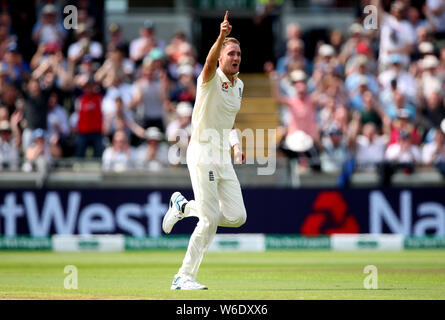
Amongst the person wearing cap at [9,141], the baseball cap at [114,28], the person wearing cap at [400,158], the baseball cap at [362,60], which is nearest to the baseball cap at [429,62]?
the baseball cap at [362,60]

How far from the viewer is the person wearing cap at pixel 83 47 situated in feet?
60.0

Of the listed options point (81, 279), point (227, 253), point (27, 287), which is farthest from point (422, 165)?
point (27, 287)

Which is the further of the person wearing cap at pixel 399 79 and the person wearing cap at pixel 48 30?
the person wearing cap at pixel 48 30

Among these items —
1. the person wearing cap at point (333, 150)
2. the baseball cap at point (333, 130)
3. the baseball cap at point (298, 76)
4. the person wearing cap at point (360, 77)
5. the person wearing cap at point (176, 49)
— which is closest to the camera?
the person wearing cap at point (333, 150)

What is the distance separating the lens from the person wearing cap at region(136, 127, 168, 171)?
53.9ft

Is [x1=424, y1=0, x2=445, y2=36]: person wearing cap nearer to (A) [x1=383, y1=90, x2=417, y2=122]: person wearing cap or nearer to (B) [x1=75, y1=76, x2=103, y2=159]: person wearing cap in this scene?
(A) [x1=383, y1=90, x2=417, y2=122]: person wearing cap

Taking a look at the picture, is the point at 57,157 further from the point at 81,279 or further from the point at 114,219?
the point at 81,279

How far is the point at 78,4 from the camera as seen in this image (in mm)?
19625

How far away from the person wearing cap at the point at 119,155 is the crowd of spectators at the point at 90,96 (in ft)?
0.06

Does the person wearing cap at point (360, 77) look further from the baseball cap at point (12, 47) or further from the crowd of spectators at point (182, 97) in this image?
the baseball cap at point (12, 47)

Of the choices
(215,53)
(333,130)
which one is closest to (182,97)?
(333,130)

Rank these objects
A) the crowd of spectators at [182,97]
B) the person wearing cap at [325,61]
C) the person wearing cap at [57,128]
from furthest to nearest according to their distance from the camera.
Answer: the person wearing cap at [325,61] < the person wearing cap at [57,128] < the crowd of spectators at [182,97]

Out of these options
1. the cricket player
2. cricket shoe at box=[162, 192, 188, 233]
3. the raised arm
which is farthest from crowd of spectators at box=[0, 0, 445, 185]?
the raised arm

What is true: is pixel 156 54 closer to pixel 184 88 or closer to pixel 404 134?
pixel 184 88
